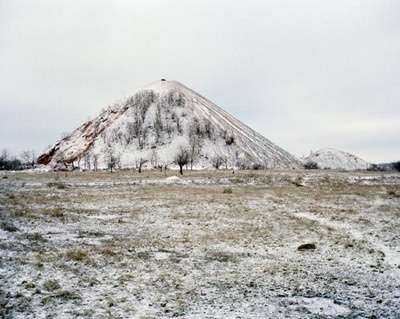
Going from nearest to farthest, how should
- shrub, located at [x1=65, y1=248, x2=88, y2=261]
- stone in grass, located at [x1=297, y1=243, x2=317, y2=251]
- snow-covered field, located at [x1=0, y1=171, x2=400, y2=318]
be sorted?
snow-covered field, located at [x1=0, y1=171, x2=400, y2=318]
shrub, located at [x1=65, y1=248, x2=88, y2=261]
stone in grass, located at [x1=297, y1=243, x2=317, y2=251]

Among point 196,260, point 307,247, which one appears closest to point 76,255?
point 196,260

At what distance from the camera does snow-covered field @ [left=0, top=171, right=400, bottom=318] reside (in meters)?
13.7

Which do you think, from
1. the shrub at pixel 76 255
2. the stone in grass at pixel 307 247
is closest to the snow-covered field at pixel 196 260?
the shrub at pixel 76 255

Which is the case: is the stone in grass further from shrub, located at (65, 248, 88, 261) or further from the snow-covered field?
shrub, located at (65, 248, 88, 261)

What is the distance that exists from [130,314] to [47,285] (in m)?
3.65

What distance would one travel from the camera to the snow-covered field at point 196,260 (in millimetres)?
13703

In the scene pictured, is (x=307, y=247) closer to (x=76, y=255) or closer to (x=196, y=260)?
(x=196, y=260)

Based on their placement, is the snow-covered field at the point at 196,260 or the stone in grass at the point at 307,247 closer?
the snow-covered field at the point at 196,260

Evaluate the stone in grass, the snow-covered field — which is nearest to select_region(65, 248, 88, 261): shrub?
the snow-covered field

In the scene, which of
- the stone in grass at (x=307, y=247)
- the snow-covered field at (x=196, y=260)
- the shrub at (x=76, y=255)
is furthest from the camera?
the stone in grass at (x=307, y=247)

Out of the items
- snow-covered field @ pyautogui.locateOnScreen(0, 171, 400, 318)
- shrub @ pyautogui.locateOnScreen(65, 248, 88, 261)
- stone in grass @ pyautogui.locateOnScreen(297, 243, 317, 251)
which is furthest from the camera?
stone in grass @ pyautogui.locateOnScreen(297, 243, 317, 251)

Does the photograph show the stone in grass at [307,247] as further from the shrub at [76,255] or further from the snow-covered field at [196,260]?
the shrub at [76,255]

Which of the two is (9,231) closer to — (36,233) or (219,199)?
(36,233)

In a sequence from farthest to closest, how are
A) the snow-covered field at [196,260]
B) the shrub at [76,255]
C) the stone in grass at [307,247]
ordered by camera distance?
1. the stone in grass at [307,247]
2. the shrub at [76,255]
3. the snow-covered field at [196,260]
